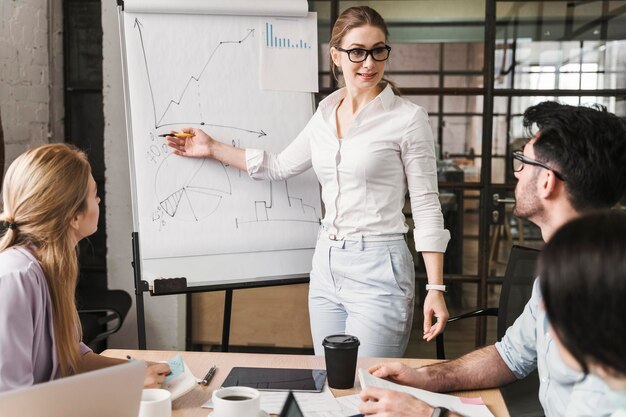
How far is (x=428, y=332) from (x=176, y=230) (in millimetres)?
879

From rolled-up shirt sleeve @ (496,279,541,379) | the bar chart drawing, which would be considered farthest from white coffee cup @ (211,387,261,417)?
the bar chart drawing

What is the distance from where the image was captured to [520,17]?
3176 millimetres

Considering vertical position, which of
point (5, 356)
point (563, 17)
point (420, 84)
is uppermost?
point (563, 17)

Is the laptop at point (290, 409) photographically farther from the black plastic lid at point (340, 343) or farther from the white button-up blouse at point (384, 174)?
the white button-up blouse at point (384, 174)

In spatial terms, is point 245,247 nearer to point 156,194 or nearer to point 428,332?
point 156,194

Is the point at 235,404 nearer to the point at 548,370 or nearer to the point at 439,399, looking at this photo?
the point at 439,399

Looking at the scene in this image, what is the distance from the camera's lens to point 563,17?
3168 millimetres

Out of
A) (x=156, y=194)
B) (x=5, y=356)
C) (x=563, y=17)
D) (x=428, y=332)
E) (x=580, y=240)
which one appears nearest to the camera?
(x=580, y=240)

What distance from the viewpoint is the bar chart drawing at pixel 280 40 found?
7.43 feet

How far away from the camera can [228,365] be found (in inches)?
59.4

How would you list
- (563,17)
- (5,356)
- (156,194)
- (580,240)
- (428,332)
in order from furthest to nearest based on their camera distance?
(563,17), (156,194), (428,332), (5,356), (580,240)

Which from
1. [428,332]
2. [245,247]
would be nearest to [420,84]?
[245,247]

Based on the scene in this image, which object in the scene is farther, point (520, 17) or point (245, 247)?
point (520, 17)

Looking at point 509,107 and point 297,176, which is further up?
point 509,107
